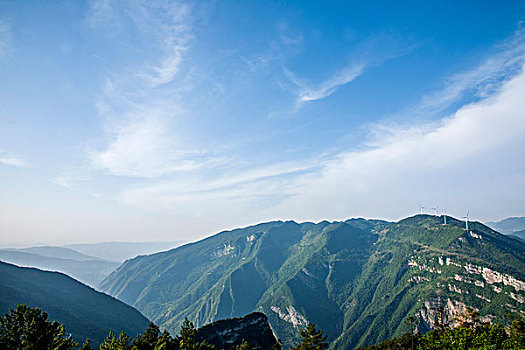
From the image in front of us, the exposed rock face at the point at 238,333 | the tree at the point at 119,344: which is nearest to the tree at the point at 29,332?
the tree at the point at 119,344

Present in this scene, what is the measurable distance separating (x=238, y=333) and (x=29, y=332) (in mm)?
104453

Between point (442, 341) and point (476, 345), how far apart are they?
372 inches

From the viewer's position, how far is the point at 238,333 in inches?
5217

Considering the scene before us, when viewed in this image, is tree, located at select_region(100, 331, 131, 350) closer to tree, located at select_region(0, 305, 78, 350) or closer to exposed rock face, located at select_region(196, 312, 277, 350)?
tree, located at select_region(0, 305, 78, 350)

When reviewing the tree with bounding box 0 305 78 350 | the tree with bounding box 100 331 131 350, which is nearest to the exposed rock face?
the tree with bounding box 100 331 131 350

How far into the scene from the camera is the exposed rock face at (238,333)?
12388 cm

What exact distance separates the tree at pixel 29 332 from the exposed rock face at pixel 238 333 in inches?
3282

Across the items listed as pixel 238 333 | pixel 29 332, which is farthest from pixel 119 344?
pixel 238 333

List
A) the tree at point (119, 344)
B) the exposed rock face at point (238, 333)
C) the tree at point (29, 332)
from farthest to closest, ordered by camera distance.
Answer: the exposed rock face at point (238, 333)
the tree at point (119, 344)
the tree at point (29, 332)

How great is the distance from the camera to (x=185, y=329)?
3194 inches

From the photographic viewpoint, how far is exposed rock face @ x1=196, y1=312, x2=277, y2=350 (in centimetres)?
12388

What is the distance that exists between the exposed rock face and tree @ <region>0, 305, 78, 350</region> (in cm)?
8337

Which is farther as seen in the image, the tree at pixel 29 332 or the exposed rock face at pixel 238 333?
the exposed rock face at pixel 238 333

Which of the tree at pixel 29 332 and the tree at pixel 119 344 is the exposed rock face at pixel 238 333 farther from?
the tree at pixel 29 332
